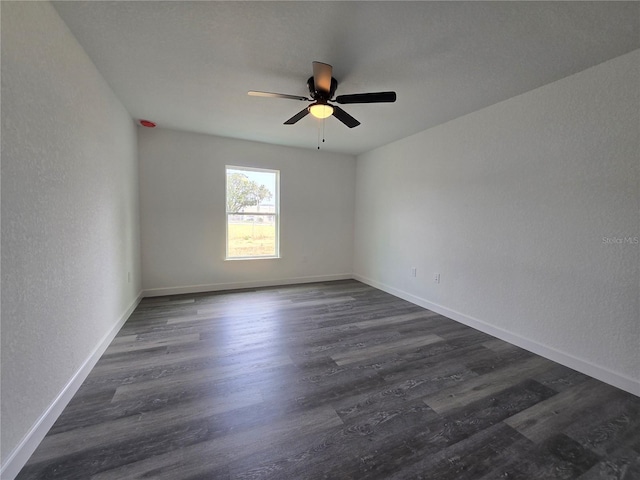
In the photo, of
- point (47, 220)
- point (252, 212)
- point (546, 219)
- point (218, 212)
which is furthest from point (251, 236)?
point (546, 219)

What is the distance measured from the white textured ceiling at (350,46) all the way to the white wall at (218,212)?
1137 millimetres

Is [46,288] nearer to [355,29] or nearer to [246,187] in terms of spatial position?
[355,29]

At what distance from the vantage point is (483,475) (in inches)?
48.9

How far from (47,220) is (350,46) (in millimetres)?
2269

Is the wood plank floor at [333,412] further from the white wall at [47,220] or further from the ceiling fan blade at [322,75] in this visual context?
the ceiling fan blade at [322,75]

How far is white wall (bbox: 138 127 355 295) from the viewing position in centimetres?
384

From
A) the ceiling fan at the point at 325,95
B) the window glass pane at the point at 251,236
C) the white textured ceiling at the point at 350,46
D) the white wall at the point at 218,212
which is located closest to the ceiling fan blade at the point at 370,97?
the ceiling fan at the point at 325,95

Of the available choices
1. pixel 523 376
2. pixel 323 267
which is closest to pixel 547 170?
pixel 523 376

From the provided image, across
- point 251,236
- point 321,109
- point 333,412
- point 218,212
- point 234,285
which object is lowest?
point 333,412

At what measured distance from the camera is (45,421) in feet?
4.68

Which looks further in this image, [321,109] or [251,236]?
[251,236]

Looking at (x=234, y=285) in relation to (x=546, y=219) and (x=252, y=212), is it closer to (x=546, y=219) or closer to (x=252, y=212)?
(x=252, y=212)

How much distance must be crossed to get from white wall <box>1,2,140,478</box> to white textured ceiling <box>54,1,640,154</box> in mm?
370

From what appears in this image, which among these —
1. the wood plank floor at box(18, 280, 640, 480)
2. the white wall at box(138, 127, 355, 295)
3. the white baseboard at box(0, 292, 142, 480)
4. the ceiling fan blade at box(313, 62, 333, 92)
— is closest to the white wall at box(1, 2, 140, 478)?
the white baseboard at box(0, 292, 142, 480)
